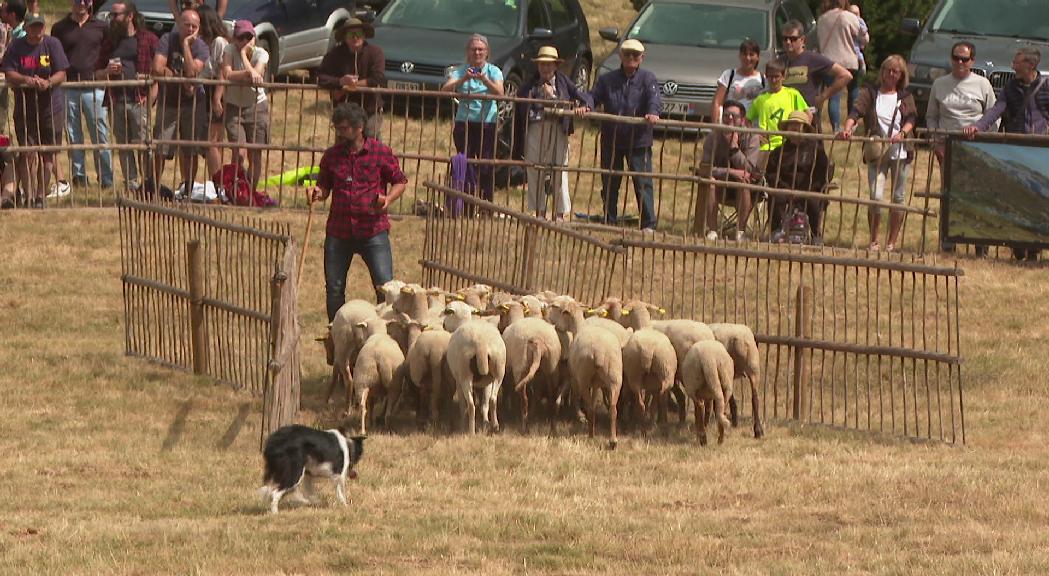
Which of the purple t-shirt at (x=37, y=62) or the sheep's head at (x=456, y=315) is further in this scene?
the purple t-shirt at (x=37, y=62)

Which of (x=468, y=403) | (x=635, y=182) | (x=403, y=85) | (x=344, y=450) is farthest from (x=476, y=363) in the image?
(x=403, y=85)

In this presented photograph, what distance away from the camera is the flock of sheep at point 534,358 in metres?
13.4

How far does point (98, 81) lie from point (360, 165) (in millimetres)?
6311

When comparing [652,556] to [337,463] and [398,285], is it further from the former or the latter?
[398,285]

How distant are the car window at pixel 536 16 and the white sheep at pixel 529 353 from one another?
11.6 meters

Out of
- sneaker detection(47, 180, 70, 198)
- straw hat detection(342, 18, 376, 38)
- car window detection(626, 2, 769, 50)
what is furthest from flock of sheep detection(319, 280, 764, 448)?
car window detection(626, 2, 769, 50)

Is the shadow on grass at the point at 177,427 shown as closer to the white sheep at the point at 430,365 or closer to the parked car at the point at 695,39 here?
the white sheep at the point at 430,365

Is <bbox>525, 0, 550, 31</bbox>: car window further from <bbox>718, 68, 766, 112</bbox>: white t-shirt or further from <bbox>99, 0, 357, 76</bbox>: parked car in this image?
<bbox>718, 68, 766, 112</bbox>: white t-shirt

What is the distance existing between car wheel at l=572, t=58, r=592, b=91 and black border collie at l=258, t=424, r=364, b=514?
1545cm

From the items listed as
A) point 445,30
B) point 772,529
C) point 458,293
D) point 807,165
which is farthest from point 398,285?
point 445,30

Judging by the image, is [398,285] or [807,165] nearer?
[398,285]

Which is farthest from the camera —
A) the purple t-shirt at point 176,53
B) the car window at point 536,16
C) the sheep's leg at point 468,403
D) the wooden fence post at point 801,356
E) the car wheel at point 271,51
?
the car wheel at point 271,51

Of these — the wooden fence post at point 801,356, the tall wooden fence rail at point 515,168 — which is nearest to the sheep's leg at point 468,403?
the wooden fence post at point 801,356

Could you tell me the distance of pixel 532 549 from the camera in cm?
1053
